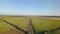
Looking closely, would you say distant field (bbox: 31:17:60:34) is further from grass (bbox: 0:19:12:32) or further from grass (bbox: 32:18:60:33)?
grass (bbox: 0:19:12:32)

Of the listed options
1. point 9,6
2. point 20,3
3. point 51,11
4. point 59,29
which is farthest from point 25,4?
point 59,29

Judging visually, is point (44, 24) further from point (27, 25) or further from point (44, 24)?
point (27, 25)

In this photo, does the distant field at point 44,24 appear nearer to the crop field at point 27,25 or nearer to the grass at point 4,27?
the crop field at point 27,25

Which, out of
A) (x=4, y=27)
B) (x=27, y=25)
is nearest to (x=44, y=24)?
(x=27, y=25)

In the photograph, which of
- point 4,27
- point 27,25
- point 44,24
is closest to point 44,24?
point 44,24

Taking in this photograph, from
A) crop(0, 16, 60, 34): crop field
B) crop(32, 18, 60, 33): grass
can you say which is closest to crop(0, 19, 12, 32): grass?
crop(0, 16, 60, 34): crop field

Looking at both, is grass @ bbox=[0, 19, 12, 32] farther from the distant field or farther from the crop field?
the distant field

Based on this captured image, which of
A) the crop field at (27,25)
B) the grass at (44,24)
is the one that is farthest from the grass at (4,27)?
the grass at (44,24)

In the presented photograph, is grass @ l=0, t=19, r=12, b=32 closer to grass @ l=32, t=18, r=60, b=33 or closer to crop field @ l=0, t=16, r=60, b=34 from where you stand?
crop field @ l=0, t=16, r=60, b=34
